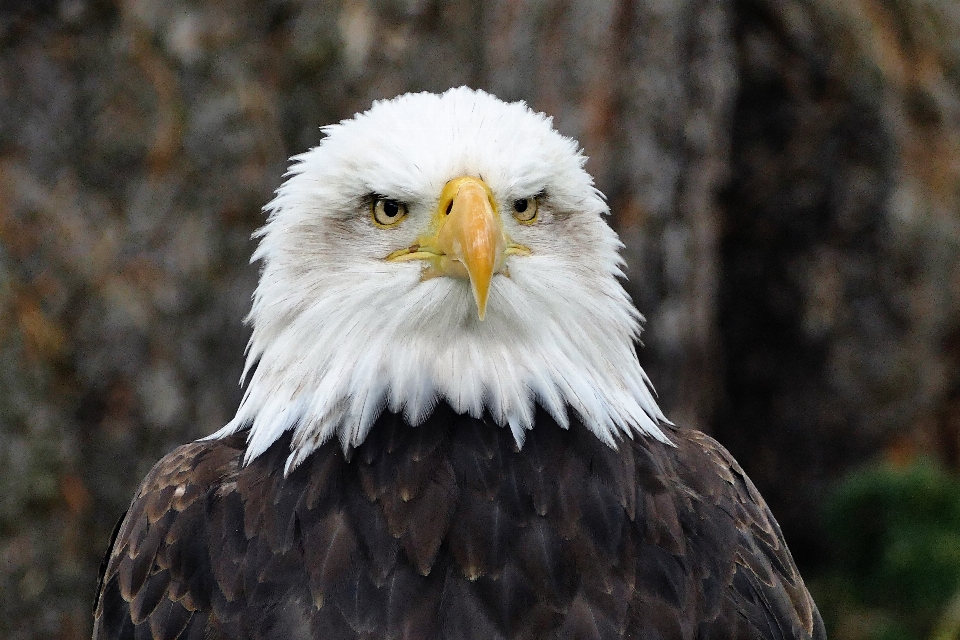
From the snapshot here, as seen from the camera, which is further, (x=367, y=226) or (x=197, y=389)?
(x=197, y=389)

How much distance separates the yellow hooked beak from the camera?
2844 millimetres

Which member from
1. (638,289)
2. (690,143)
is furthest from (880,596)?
(690,143)

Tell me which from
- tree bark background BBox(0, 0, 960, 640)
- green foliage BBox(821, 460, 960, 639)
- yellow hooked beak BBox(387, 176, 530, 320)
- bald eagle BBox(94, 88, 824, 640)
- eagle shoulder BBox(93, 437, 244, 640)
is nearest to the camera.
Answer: yellow hooked beak BBox(387, 176, 530, 320)

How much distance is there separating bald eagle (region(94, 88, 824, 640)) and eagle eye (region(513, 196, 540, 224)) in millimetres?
11

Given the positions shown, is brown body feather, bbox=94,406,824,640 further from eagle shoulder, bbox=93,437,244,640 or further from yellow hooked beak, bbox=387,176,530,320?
yellow hooked beak, bbox=387,176,530,320

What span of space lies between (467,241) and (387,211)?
1.18ft

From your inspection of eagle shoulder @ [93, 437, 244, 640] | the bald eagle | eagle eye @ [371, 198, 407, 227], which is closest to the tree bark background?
eagle shoulder @ [93, 437, 244, 640]

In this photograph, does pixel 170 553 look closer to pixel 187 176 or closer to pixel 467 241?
pixel 467 241

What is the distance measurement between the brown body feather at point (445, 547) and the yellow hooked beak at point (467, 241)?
16.4 inches

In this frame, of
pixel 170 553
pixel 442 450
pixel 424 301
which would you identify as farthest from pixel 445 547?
pixel 170 553

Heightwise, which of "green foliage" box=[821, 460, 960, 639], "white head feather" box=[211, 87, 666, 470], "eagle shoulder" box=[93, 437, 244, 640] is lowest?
"green foliage" box=[821, 460, 960, 639]

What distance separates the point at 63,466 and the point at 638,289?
312cm

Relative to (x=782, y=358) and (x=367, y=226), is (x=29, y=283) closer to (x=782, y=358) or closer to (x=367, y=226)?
(x=367, y=226)

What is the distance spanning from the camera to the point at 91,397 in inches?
236
